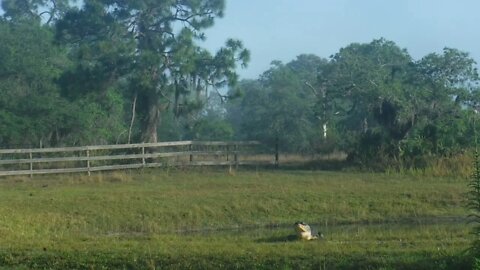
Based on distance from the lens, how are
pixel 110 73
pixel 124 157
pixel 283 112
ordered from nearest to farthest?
pixel 124 157, pixel 110 73, pixel 283 112

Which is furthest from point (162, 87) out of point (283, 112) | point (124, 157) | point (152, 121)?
point (283, 112)

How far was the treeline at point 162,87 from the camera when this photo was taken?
35531 mm

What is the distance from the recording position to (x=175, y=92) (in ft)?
130

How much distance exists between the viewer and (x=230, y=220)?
22891mm

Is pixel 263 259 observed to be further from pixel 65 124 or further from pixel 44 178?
pixel 65 124

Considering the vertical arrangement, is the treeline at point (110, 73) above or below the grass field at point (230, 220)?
above

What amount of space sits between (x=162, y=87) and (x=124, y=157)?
7683 mm

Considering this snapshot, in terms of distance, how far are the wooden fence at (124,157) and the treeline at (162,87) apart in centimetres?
165

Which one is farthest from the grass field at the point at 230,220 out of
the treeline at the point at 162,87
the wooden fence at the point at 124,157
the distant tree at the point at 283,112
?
the distant tree at the point at 283,112

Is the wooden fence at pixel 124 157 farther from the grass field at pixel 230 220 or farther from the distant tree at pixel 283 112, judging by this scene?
the distant tree at pixel 283 112

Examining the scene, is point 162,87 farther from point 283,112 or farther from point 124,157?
point 283,112

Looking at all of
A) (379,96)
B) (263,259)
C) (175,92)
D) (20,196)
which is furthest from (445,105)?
(263,259)

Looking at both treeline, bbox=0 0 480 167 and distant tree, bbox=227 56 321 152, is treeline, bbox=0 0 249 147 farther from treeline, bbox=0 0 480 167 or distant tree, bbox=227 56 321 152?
distant tree, bbox=227 56 321 152

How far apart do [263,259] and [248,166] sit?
73.4 feet
